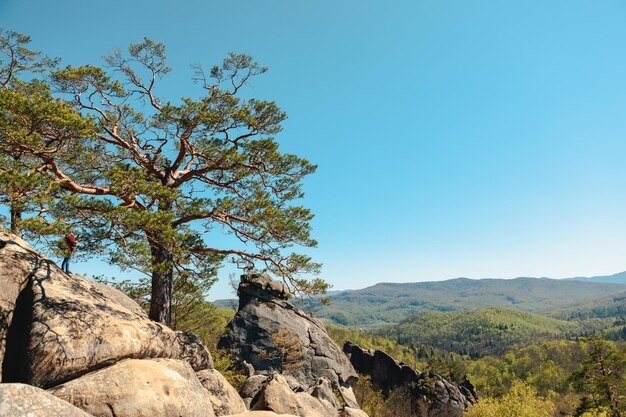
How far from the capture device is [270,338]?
120ft

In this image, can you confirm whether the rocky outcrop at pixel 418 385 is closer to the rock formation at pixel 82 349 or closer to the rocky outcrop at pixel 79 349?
the rock formation at pixel 82 349

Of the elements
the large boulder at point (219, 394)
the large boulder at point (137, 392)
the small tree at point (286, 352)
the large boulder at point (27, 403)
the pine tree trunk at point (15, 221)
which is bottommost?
the small tree at point (286, 352)

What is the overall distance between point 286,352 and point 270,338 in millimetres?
2240

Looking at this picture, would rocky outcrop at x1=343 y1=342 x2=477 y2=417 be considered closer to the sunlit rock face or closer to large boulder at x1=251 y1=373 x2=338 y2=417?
the sunlit rock face

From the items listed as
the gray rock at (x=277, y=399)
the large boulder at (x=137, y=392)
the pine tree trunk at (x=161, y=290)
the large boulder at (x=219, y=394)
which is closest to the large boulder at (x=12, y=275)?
the large boulder at (x=137, y=392)

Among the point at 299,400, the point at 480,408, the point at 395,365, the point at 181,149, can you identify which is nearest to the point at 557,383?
the point at 395,365

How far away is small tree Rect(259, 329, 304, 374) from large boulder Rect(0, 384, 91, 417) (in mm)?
31250

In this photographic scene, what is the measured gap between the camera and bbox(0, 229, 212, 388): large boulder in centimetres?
750

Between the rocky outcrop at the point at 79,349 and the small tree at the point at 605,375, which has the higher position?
the rocky outcrop at the point at 79,349

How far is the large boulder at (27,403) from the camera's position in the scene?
4551 mm

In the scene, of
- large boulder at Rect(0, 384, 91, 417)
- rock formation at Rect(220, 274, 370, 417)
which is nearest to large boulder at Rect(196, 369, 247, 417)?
large boulder at Rect(0, 384, 91, 417)

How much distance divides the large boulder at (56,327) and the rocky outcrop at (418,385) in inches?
1848

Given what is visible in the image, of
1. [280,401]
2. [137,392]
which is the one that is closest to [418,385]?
[280,401]

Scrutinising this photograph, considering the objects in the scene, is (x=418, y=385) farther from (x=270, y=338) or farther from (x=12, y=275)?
(x=12, y=275)
